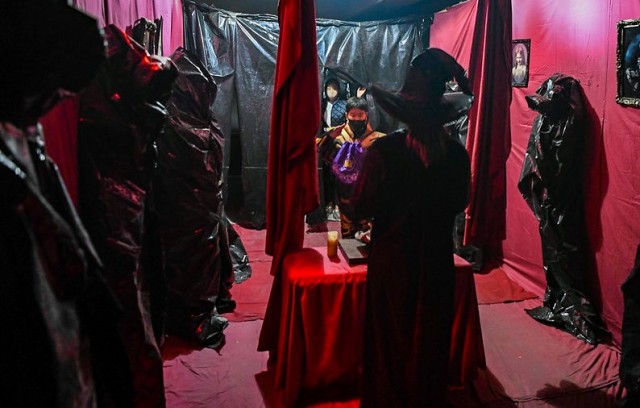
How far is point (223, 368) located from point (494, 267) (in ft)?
9.78

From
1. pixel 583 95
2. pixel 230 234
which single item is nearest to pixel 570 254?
pixel 583 95

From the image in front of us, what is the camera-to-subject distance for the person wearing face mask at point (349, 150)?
12.2 feet

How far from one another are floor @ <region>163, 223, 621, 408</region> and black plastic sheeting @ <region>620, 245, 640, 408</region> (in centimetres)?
46

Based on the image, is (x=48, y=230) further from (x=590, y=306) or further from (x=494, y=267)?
(x=494, y=267)

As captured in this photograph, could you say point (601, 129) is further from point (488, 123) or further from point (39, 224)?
point (39, 224)

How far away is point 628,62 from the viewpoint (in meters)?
2.94

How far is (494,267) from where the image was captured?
4668 mm

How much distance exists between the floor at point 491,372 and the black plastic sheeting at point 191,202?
209 mm

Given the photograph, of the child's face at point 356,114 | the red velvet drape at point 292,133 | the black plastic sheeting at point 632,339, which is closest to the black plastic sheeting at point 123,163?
the red velvet drape at point 292,133

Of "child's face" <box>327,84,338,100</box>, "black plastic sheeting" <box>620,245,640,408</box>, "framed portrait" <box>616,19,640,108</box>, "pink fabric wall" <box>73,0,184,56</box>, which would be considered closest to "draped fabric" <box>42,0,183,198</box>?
"pink fabric wall" <box>73,0,184,56</box>

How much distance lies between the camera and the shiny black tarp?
2879mm

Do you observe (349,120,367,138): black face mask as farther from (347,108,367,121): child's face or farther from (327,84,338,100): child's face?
(327,84,338,100): child's face

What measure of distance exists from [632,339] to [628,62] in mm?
1765

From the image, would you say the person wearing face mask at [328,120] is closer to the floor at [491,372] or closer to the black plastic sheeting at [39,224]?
the floor at [491,372]
